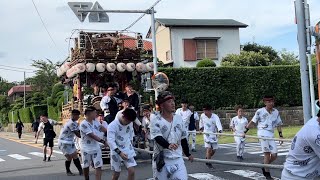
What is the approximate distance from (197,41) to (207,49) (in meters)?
1.16

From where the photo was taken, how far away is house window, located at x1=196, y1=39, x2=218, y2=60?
4116 centimetres

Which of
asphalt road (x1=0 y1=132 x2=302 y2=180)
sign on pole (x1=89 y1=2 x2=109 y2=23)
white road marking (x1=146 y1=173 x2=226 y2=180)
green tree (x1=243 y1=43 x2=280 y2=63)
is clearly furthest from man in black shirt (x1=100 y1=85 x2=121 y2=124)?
green tree (x1=243 y1=43 x2=280 y2=63)

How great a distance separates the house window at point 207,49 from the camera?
41.2 meters

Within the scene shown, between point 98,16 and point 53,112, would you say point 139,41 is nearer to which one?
point 98,16

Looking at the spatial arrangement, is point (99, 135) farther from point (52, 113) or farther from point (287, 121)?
point (52, 113)

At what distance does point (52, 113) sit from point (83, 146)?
113 feet

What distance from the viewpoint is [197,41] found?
41.1 m

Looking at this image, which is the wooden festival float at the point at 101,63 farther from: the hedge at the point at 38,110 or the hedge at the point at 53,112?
the hedge at the point at 38,110

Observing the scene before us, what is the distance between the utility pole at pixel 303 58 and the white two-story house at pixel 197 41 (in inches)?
1212

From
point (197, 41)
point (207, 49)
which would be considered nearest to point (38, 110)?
point (197, 41)

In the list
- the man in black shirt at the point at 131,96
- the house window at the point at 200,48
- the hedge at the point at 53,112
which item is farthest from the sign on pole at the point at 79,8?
the hedge at the point at 53,112

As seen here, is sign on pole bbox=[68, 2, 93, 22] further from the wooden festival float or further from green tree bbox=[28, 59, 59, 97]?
green tree bbox=[28, 59, 59, 97]

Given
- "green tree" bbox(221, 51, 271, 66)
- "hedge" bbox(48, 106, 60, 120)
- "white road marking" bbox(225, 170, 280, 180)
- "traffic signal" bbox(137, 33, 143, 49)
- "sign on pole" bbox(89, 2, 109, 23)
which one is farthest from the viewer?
"hedge" bbox(48, 106, 60, 120)

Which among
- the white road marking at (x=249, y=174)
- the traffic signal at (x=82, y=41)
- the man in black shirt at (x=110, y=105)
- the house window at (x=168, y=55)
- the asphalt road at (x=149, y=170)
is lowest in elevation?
the asphalt road at (x=149, y=170)
